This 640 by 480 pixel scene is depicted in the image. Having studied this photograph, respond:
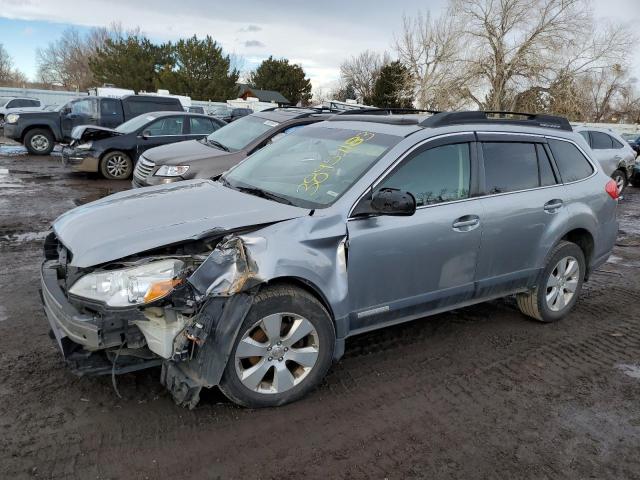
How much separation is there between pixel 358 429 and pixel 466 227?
1.70 m

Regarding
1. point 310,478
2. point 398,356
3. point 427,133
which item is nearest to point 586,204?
point 427,133

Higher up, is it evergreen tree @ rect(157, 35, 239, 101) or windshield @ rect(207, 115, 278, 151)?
evergreen tree @ rect(157, 35, 239, 101)

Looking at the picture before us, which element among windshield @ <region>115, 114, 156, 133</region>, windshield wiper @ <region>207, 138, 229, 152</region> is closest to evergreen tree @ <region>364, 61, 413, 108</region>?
windshield @ <region>115, 114, 156, 133</region>

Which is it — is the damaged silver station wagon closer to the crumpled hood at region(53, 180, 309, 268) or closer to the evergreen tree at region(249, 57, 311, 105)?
the crumpled hood at region(53, 180, 309, 268)

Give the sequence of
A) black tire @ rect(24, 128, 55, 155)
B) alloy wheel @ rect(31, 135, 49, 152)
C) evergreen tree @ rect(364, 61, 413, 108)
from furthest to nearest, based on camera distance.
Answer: evergreen tree @ rect(364, 61, 413, 108), alloy wheel @ rect(31, 135, 49, 152), black tire @ rect(24, 128, 55, 155)

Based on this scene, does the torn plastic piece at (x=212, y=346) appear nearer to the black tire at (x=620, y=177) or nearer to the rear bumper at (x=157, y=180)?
the rear bumper at (x=157, y=180)

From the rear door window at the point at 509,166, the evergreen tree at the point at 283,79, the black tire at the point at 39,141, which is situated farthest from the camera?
the evergreen tree at the point at 283,79

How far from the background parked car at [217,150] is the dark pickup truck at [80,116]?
7.68 meters

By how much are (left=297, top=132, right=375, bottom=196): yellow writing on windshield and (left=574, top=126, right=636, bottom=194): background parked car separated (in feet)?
34.8

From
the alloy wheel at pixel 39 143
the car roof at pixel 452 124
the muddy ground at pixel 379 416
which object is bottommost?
the muddy ground at pixel 379 416

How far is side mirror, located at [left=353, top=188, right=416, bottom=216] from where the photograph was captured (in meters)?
3.34

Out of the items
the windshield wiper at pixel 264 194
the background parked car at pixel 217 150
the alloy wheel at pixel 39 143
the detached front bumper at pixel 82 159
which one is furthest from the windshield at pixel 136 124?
the windshield wiper at pixel 264 194

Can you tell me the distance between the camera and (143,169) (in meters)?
8.44

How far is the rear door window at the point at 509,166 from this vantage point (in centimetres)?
416
